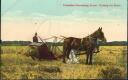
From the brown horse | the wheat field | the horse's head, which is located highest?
the horse's head

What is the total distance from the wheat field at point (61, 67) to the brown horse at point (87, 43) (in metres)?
0.06

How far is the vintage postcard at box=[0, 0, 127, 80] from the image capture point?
5016 mm

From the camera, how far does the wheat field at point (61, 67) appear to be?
503 centimetres

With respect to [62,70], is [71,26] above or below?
above

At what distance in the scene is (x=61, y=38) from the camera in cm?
505

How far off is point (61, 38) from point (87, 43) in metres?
0.25

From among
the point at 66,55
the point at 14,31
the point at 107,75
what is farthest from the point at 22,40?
the point at 107,75

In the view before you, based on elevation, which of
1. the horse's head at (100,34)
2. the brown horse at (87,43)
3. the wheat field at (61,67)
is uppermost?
the horse's head at (100,34)

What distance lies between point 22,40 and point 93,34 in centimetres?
63

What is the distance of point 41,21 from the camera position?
504 cm

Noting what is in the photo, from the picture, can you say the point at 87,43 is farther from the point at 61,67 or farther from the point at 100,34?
the point at 61,67

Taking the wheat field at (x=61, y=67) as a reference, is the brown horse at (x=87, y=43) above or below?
above

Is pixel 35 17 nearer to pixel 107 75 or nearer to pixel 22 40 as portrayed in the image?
pixel 22 40

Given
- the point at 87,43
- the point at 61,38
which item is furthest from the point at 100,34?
the point at 61,38
